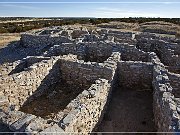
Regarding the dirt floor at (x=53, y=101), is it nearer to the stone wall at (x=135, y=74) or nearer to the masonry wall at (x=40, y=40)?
the stone wall at (x=135, y=74)

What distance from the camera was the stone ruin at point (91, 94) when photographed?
6.93 m

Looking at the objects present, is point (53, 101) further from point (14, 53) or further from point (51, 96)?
point (14, 53)

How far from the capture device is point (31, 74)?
10.9 metres

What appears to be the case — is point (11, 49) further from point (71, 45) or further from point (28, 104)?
point (28, 104)

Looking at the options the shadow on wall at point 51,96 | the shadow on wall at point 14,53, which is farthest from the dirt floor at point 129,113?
the shadow on wall at point 14,53

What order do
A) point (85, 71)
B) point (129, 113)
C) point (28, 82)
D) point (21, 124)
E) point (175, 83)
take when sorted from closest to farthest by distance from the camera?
point (21, 124) < point (129, 113) < point (175, 83) < point (28, 82) < point (85, 71)

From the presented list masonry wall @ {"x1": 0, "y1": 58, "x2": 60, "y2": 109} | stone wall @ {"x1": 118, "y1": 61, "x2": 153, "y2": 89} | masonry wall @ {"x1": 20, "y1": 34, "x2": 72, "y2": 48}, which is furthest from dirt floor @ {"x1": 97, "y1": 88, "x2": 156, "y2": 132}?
masonry wall @ {"x1": 20, "y1": 34, "x2": 72, "y2": 48}

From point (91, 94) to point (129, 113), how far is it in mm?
2203

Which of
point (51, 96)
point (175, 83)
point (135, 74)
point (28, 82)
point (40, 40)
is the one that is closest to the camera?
point (175, 83)

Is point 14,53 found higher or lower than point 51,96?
higher

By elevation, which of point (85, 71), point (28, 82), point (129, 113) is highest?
point (85, 71)

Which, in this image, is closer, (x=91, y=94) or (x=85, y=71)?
(x=91, y=94)

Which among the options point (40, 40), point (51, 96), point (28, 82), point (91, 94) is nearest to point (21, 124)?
point (91, 94)

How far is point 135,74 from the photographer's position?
470 inches
